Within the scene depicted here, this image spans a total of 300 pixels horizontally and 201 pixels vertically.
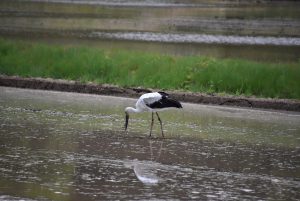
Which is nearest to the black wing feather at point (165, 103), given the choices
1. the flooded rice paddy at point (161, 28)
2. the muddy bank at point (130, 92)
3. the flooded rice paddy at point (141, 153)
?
the flooded rice paddy at point (141, 153)

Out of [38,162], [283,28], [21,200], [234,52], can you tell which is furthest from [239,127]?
[283,28]

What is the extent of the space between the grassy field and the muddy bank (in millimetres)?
581

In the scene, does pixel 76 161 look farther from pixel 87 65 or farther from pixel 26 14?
pixel 26 14

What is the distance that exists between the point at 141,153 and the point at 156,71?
7.91 metres

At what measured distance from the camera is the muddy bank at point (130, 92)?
54.6ft

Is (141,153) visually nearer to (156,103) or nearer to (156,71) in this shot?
(156,103)

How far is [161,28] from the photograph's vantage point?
39406 mm

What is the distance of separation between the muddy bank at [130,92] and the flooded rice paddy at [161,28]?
10.2m

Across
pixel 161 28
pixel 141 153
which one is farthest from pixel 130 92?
pixel 161 28

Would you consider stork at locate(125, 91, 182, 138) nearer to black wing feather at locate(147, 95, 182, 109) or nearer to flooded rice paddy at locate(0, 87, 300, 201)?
black wing feather at locate(147, 95, 182, 109)

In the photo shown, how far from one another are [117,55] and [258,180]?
459 inches

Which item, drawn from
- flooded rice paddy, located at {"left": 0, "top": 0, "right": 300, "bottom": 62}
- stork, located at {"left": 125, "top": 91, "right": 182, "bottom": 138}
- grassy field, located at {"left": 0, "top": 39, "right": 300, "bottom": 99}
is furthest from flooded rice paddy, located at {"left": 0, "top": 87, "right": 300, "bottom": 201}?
flooded rice paddy, located at {"left": 0, "top": 0, "right": 300, "bottom": 62}

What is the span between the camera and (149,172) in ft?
33.6

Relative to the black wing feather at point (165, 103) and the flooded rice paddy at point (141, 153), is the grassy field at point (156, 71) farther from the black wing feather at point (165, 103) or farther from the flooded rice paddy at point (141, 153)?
the black wing feather at point (165, 103)
